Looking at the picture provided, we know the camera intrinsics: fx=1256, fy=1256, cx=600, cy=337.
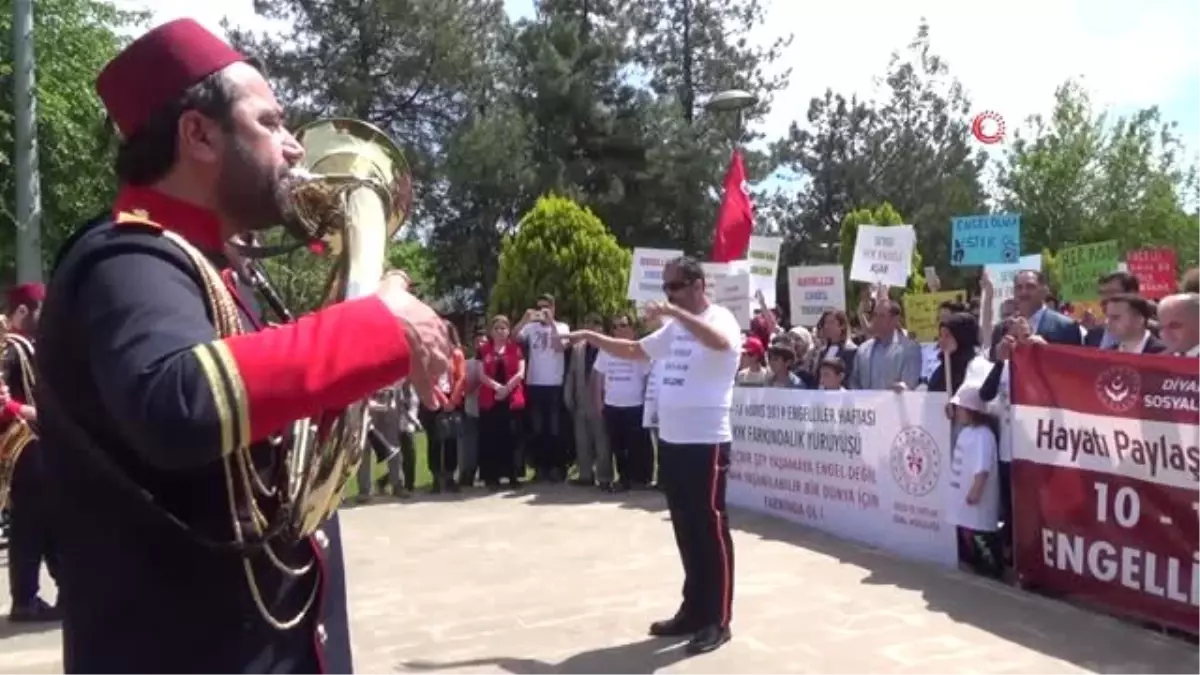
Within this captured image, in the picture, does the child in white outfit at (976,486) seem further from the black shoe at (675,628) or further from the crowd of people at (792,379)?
the black shoe at (675,628)

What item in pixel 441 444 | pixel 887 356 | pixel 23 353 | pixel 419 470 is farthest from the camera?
pixel 419 470

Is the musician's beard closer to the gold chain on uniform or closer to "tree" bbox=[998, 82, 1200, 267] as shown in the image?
the gold chain on uniform

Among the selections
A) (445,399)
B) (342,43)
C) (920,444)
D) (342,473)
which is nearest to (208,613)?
(342,473)

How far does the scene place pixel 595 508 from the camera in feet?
37.9

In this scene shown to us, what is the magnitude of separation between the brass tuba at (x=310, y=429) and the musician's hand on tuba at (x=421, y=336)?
0.44 feet

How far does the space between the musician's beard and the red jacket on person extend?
11.2 meters

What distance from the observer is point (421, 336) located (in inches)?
65.5

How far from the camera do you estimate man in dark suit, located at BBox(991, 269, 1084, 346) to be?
834 cm

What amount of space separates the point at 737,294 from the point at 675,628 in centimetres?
499

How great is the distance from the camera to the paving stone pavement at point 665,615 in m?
6.15

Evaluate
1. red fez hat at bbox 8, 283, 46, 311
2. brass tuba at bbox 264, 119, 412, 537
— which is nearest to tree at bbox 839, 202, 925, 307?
red fez hat at bbox 8, 283, 46, 311

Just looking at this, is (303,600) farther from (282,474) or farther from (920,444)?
(920,444)

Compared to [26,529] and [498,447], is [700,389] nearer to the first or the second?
[26,529]

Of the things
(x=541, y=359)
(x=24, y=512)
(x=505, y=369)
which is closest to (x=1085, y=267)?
(x=541, y=359)
